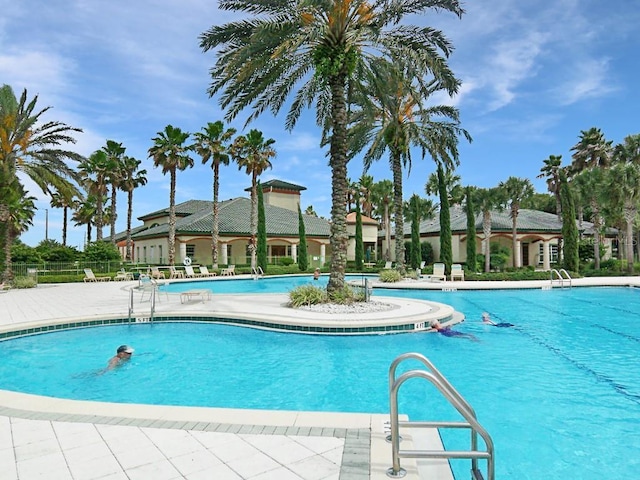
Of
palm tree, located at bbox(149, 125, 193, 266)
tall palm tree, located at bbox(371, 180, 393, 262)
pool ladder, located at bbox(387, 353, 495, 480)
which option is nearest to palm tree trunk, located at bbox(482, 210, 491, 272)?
tall palm tree, located at bbox(371, 180, 393, 262)

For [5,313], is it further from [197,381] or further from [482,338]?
[482,338]

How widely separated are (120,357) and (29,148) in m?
20.6

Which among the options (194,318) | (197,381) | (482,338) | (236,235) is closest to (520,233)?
(236,235)

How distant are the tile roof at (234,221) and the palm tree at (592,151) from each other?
1103 inches

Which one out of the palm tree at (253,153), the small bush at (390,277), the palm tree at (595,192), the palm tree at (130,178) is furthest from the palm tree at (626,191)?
the palm tree at (130,178)

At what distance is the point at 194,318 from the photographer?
40.1ft

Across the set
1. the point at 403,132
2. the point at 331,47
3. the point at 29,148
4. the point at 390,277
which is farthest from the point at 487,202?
the point at 29,148

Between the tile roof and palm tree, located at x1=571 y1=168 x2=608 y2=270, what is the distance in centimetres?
2311

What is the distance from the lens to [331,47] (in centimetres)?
1247

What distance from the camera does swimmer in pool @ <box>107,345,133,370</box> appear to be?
26.5ft

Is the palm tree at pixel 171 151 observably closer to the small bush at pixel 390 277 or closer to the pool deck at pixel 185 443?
the small bush at pixel 390 277

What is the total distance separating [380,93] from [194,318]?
10373 millimetres

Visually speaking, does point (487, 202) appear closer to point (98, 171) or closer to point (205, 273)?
point (205, 273)

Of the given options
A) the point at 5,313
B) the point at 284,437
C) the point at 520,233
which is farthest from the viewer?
the point at 520,233
